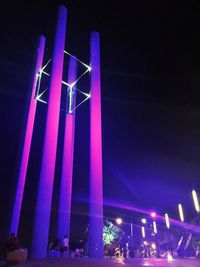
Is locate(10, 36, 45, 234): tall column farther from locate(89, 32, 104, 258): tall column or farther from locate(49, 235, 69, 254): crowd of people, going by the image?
locate(89, 32, 104, 258): tall column

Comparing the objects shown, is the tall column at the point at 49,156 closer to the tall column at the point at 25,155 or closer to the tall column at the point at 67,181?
the tall column at the point at 25,155

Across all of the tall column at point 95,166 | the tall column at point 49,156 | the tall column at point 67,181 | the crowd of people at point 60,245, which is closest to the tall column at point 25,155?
the tall column at point 67,181

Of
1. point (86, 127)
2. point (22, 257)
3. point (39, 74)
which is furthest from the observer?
point (86, 127)

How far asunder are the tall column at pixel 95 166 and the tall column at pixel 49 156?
8.55 feet

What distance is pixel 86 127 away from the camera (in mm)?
26891

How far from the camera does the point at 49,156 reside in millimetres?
15656

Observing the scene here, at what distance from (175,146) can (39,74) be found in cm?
1430

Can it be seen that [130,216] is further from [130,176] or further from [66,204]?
[66,204]

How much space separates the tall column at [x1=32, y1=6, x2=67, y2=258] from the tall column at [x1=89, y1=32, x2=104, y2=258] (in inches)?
103

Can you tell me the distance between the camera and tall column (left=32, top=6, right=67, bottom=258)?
45.0ft

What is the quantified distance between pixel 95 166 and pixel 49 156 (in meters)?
3.11

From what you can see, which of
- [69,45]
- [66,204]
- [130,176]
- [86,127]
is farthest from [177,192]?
[69,45]

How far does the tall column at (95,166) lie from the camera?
15387 millimetres

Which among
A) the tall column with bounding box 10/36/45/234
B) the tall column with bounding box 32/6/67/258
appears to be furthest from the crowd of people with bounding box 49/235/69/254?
the tall column with bounding box 10/36/45/234
